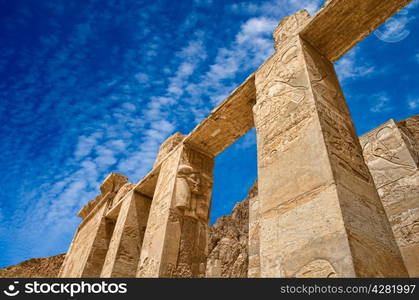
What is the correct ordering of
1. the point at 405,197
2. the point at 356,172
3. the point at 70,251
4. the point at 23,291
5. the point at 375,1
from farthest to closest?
the point at 70,251 < the point at 405,197 < the point at 375,1 < the point at 356,172 < the point at 23,291

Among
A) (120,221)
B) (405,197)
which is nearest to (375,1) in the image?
(405,197)

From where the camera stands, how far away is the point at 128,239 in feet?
18.0

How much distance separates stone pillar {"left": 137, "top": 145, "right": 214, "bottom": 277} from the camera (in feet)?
12.7

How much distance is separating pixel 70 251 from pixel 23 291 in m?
6.62

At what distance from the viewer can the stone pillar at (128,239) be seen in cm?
513

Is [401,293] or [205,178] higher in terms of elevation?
[205,178]

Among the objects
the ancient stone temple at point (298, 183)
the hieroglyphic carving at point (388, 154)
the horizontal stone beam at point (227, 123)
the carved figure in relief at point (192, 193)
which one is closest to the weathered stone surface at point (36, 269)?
the ancient stone temple at point (298, 183)

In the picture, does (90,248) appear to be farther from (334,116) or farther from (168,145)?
(334,116)

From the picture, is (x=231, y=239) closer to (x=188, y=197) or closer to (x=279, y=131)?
(x=188, y=197)

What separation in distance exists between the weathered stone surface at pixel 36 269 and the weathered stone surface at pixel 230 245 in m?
6.45

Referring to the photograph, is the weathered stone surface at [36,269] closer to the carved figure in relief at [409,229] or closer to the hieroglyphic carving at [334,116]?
the carved figure in relief at [409,229]

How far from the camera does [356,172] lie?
2.40 m

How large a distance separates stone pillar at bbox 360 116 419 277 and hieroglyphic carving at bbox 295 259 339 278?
3.27 meters

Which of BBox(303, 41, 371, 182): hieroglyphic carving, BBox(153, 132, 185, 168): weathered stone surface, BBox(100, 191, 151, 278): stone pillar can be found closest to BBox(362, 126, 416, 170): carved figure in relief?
BBox(303, 41, 371, 182): hieroglyphic carving
